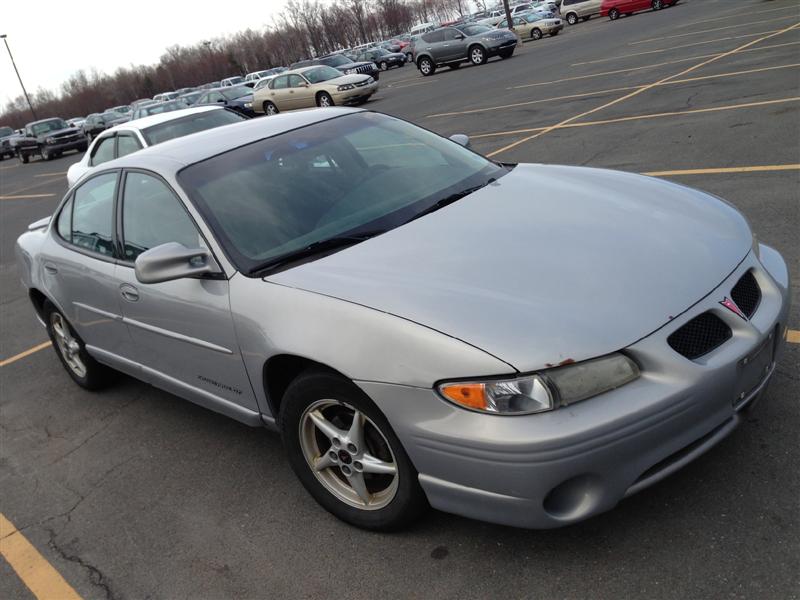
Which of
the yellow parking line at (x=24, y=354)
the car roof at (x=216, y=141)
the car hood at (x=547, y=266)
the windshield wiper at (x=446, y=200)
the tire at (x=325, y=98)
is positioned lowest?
the yellow parking line at (x=24, y=354)

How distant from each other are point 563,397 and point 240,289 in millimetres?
1481

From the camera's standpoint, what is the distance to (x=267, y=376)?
3.14m

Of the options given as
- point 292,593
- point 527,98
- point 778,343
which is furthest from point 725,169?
point 527,98

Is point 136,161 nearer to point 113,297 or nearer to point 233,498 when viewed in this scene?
point 113,297

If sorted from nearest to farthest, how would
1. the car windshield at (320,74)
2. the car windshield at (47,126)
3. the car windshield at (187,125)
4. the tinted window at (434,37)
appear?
the car windshield at (187,125)
the car windshield at (320,74)
the tinted window at (434,37)
the car windshield at (47,126)

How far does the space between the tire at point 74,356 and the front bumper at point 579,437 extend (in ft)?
9.87

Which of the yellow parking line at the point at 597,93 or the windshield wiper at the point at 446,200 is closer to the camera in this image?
the windshield wiper at the point at 446,200

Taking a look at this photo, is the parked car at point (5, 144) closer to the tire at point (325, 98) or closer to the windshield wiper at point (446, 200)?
the tire at point (325, 98)

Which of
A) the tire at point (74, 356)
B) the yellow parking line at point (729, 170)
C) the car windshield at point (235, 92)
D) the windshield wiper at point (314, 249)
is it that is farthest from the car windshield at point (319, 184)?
the car windshield at point (235, 92)

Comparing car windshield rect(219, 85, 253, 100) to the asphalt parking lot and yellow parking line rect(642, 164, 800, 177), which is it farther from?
yellow parking line rect(642, 164, 800, 177)

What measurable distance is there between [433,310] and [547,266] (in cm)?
49

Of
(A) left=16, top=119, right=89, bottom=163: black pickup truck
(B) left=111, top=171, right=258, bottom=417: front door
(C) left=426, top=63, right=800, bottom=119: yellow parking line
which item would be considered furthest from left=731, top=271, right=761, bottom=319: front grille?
(A) left=16, top=119, right=89, bottom=163: black pickup truck

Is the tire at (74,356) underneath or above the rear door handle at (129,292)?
underneath

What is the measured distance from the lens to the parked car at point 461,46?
95.8 feet
